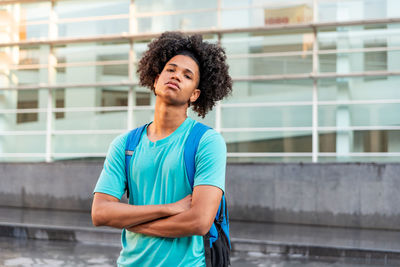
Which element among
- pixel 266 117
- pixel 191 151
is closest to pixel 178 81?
pixel 191 151

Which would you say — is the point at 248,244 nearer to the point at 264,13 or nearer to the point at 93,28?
the point at 264,13

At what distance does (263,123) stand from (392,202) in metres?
3.71

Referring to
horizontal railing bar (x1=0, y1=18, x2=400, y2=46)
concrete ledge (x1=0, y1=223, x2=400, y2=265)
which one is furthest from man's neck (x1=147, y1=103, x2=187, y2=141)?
horizontal railing bar (x1=0, y1=18, x2=400, y2=46)

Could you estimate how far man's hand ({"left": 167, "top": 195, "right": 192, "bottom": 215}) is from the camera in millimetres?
2217

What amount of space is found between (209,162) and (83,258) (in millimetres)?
6097

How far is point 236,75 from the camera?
46.7 feet

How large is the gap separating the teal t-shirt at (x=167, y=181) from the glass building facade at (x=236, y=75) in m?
11.0

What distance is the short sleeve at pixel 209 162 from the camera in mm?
2217

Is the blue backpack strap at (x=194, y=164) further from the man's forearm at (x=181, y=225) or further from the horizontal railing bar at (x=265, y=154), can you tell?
the horizontal railing bar at (x=265, y=154)

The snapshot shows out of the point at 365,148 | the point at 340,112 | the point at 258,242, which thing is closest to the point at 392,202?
the point at 365,148

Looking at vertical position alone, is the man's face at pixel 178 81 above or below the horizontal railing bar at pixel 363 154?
above

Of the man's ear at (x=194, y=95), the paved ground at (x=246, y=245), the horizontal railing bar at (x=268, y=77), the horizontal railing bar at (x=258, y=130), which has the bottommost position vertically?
the paved ground at (x=246, y=245)

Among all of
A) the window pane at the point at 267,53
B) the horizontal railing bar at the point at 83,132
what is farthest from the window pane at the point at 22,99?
the window pane at the point at 267,53

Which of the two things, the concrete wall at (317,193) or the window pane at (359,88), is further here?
the window pane at (359,88)
